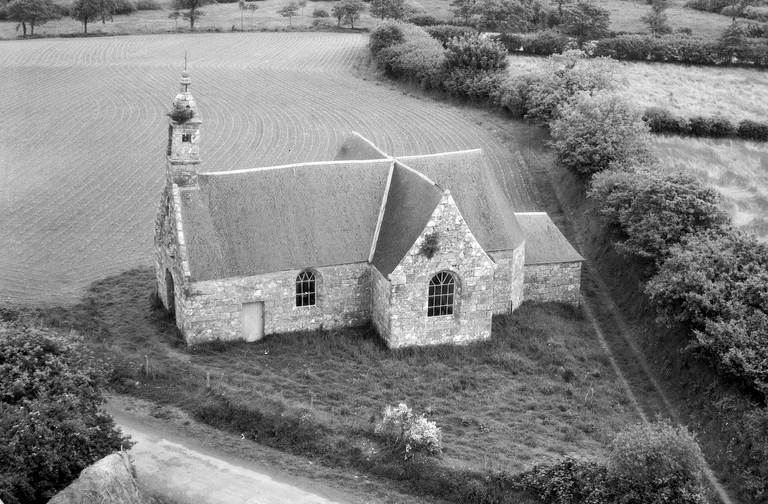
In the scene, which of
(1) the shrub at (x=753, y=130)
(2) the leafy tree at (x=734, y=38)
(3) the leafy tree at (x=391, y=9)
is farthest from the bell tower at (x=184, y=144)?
(3) the leafy tree at (x=391, y=9)

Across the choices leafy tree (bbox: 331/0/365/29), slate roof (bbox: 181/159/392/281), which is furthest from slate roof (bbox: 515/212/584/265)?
leafy tree (bbox: 331/0/365/29)

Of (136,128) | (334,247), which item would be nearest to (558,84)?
(136,128)

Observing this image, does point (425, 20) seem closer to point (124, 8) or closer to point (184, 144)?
point (124, 8)

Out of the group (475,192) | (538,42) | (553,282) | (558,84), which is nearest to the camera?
(475,192)

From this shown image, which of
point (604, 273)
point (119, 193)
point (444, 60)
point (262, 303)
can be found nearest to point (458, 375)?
point (262, 303)

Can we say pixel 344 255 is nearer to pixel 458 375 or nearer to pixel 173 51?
pixel 458 375

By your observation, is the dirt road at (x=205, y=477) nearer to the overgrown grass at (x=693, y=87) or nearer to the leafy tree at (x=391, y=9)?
the overgrown grass at (x=693, y=87)
